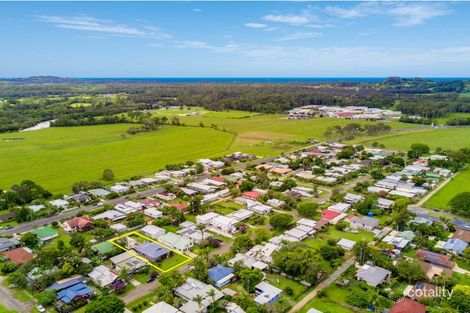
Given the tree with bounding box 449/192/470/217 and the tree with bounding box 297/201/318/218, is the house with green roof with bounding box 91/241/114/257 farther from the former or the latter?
the tree with bounding box 449/192/470/217

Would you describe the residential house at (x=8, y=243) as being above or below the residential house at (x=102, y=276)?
below

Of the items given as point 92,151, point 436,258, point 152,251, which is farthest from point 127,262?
point 92,151

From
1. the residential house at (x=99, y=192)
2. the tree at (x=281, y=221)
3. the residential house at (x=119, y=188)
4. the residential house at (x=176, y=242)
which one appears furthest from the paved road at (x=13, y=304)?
the tree at (x=281, y=221)

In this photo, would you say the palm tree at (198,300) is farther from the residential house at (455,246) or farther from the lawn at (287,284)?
the residential house at (455,246)

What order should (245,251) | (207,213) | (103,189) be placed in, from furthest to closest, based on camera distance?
1. (103,189)
2. (207,213)
3. (245,251)

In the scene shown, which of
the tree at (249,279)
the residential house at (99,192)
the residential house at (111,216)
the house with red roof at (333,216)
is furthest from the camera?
the residential house at (99,192)

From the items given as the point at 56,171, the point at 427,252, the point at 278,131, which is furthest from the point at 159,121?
the point at 427,252

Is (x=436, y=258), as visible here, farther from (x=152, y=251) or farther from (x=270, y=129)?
(x=270, y=129)

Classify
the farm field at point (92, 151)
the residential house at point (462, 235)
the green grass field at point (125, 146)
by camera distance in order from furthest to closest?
the green grass field at point (125, 146) → the farm field at point (92, 151) → the residential house at point (462, 235)

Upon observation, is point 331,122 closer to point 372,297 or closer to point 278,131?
point 278,131
